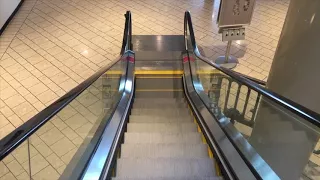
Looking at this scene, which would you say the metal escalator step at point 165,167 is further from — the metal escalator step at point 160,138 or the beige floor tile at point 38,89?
the beige floor tile at point 38,89

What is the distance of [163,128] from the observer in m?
3.32

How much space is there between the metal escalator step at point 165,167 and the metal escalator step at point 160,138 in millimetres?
547

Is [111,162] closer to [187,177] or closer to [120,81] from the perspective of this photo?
[187,177]

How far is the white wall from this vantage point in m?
6.54

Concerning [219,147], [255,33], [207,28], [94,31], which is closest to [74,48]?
[94,31]

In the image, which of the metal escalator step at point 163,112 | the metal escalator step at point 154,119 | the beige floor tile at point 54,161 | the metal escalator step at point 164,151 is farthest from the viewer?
the metal escalator step at point 163,112

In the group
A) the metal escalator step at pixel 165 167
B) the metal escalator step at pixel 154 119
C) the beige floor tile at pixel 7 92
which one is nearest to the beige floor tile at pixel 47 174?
the metal escalator step at pixel 165 167

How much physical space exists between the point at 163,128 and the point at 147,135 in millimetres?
391

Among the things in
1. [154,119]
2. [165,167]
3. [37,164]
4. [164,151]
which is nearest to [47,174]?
[37,164]

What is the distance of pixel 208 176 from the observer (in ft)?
7.12

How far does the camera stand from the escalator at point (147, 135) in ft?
5.34

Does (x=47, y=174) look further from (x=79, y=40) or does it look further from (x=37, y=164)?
(x=79, y=40)

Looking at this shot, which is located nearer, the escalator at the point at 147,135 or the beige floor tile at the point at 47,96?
the escalator at the point at 147,135

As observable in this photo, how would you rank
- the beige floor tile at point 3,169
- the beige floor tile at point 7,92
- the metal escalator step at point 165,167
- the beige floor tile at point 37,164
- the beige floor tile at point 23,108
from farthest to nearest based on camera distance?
the beige floor tile at point 7,92 → the beige floor tile at point 23,108 → the metal escalator step at point 165,167 → the beige floor tile at point 37,164 → the beige floor tile at point 3,169
